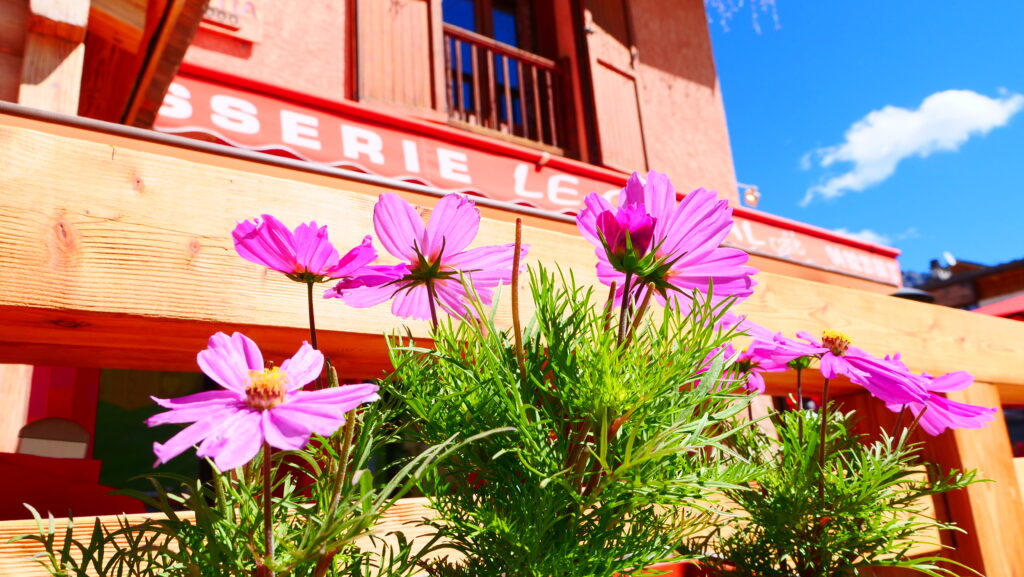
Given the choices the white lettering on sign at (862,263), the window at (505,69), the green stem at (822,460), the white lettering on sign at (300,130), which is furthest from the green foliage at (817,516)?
the window at (505,69)

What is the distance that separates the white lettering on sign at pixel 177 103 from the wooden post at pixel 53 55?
1.06 meters

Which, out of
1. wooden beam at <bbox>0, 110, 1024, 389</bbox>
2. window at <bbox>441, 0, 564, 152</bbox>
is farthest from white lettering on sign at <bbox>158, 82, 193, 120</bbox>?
window at <bbox>441, 0, 564, 152</bbox>

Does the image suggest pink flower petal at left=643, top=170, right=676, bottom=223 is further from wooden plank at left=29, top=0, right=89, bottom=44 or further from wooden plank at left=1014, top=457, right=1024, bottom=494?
wooden plank at left=29, top=0, right=89, bottom=44

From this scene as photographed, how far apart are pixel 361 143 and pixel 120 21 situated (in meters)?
1.08

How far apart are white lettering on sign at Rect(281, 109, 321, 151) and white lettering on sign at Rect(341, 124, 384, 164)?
117 millimetres

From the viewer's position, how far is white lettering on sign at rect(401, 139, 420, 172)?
294 centimetres

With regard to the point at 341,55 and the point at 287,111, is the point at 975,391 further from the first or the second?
the point at 341,55

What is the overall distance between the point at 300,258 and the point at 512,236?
34cm

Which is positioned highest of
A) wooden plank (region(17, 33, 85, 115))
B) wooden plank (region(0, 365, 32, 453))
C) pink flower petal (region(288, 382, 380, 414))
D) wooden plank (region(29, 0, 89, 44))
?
wooden plank (region(29, 0, 89, 44))

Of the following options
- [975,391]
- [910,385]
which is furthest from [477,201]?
[975,391]

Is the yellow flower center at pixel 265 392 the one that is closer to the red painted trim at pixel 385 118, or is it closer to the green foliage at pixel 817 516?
the green foliage at pixel 817 516

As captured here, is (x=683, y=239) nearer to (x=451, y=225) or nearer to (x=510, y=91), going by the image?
(x=451, y=225)

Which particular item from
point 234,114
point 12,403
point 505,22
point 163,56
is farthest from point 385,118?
point 505,22

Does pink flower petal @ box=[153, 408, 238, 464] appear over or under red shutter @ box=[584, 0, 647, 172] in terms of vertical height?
under
